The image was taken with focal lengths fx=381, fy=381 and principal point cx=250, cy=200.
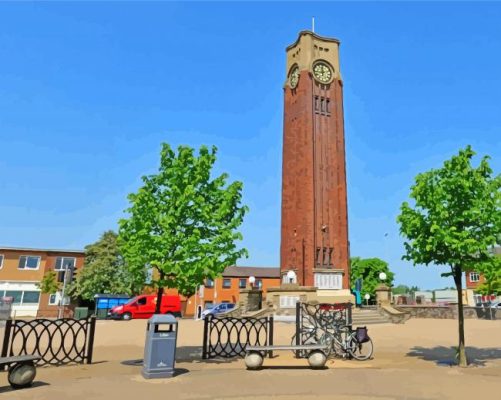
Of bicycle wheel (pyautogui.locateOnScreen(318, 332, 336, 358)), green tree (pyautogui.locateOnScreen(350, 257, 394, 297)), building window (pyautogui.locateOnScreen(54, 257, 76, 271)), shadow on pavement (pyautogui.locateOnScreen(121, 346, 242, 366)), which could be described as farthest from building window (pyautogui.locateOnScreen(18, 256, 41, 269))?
green tree (pyautogui.locateOnScreen(350, 257, 394, 297))

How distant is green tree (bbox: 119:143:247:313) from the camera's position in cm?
1184

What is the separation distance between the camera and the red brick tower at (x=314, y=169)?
38.2 m

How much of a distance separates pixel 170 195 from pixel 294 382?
6897 millimetres

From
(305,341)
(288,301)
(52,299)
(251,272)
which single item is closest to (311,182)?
(288,301)

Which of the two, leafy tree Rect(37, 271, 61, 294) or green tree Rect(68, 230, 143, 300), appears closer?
leafy tree Rect(37, 271, 61, 294)

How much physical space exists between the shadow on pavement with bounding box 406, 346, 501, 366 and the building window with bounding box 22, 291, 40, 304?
43.0m

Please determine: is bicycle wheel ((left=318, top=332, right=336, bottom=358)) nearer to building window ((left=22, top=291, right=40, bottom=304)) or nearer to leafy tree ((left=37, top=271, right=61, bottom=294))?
leafy tree ((left=37, top=271, right=61, bottom=294))

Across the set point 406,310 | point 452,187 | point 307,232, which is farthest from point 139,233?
point 406,310

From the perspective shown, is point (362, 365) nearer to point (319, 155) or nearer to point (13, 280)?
point (319, 155)

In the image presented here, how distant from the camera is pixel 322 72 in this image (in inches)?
1698

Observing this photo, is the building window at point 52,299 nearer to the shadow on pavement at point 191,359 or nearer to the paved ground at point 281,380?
the paved ground at point 281,380

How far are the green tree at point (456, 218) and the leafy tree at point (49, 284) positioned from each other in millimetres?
40917

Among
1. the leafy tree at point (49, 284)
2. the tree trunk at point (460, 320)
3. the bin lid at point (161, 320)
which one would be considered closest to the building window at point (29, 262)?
the leafy tree at point (49, 284)

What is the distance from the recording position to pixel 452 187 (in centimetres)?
1168
